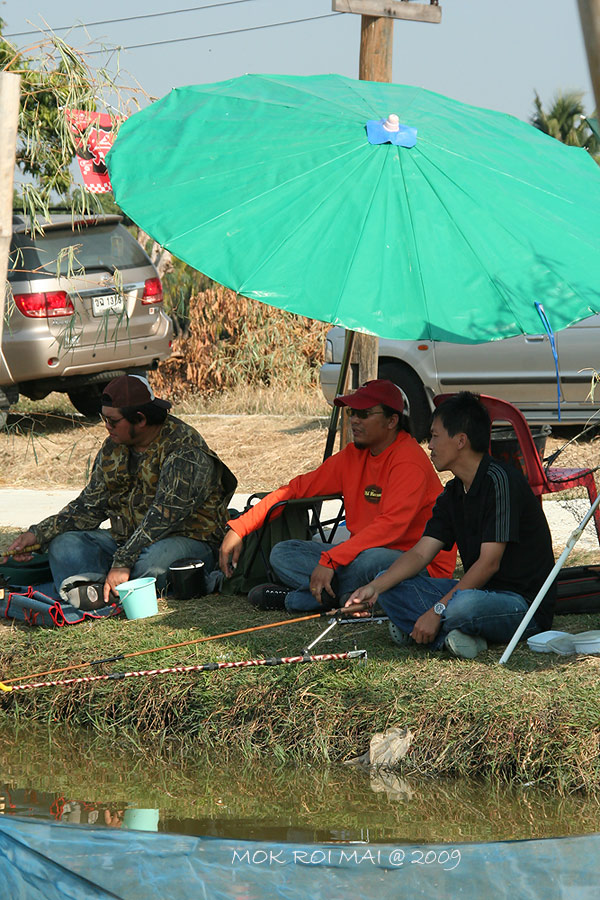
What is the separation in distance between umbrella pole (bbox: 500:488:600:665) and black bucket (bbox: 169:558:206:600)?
5.99 feet

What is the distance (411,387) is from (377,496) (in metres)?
5.75

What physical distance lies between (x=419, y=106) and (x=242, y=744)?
284cm

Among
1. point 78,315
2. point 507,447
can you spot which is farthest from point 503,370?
point 507,447

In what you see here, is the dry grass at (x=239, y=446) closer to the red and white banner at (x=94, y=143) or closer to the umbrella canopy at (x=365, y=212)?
the red and white banner at (x=94, y=143)

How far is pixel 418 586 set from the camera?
16.4 ft

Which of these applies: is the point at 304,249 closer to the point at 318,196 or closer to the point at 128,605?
the point at 318,196

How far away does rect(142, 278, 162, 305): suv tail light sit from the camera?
11453 millimetres

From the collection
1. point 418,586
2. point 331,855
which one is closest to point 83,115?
point 418,586

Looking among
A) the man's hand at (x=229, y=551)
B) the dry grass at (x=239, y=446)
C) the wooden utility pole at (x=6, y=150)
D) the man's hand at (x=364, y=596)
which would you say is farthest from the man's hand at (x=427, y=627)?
the dry grass at (x=239, y=446)

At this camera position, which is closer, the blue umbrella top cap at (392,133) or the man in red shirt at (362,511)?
the blue umbrella top cap at (392,133)

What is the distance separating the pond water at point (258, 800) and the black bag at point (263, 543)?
4.58 ft

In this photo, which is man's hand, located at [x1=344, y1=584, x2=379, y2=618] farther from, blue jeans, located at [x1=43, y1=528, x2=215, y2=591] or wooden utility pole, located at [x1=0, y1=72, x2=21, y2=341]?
wooden utility pole, located at [x1=0, y1=72, x2=21, y2=341]

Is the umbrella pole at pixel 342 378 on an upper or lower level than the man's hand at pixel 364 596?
upper

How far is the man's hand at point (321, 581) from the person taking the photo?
5.32 metres
